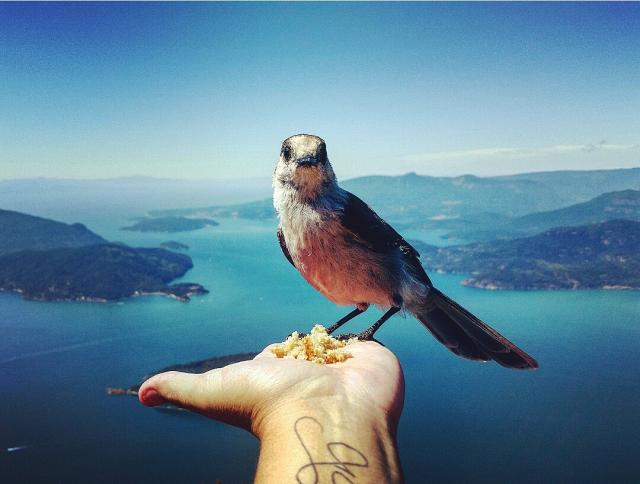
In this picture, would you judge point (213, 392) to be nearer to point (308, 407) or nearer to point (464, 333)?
point (308, 407)

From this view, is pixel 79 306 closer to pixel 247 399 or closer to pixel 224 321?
pixel 224 321

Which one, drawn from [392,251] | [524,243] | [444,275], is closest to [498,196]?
[524,243]

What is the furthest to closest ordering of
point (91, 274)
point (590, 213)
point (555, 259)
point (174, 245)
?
point (590, 213)
point (174, 245)
point (555, 259)
point (91, 274)

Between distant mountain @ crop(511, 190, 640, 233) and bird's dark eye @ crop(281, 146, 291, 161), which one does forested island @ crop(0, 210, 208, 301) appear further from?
distant mountain @ crop(511, 190, 640, 233)

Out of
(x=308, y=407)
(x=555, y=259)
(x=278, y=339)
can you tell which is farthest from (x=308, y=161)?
(x=555, y=259)

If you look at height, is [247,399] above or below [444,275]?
above

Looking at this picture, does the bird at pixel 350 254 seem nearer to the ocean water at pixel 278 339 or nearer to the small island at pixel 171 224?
the ocean water at pixel 278 339
